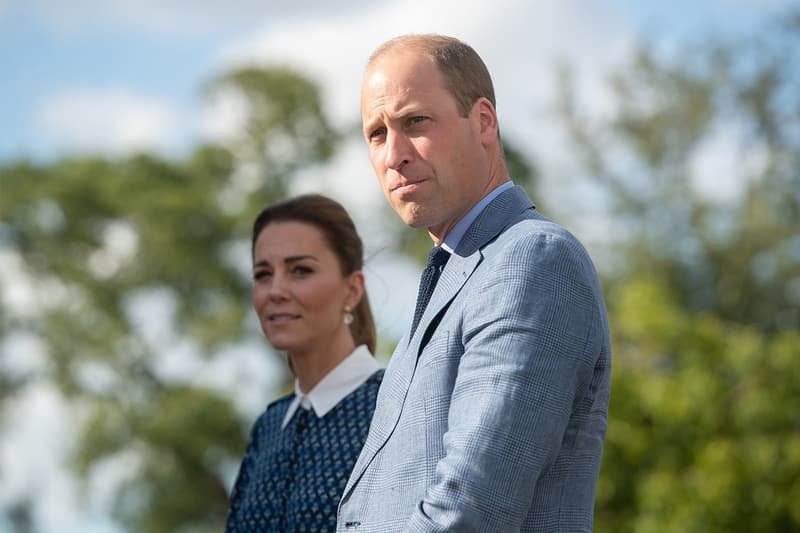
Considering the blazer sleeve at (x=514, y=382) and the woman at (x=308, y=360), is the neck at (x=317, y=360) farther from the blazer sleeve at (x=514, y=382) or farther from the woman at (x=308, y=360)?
the blazer sleeve at (x=514, y=382)

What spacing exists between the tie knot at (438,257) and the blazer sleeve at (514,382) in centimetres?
25

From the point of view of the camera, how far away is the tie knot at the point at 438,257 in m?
2.34

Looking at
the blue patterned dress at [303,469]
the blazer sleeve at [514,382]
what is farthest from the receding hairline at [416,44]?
the blue patterned dress at [303,469]

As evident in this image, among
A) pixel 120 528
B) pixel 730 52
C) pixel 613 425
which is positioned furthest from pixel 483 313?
pixel 730 52

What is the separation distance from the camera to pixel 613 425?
15211 mm

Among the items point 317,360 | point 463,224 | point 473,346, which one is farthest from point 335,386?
point 473,346

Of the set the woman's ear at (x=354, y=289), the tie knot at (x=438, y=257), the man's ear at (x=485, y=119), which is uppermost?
the man's ear at (x=485, y=119)

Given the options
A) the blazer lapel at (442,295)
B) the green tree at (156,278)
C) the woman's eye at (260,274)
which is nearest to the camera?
the blazer lapel at (442,295)

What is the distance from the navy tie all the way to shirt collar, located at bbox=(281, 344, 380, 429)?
147cm

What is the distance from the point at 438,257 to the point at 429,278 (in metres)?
0.05

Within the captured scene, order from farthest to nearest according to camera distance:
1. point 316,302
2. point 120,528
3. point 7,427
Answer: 1. point 7,427
2. point 120,528
3. point 316,302

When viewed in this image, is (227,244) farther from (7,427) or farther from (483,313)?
(483,313)

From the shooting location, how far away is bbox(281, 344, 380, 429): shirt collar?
12.4 ft

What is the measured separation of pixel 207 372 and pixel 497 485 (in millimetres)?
19238
